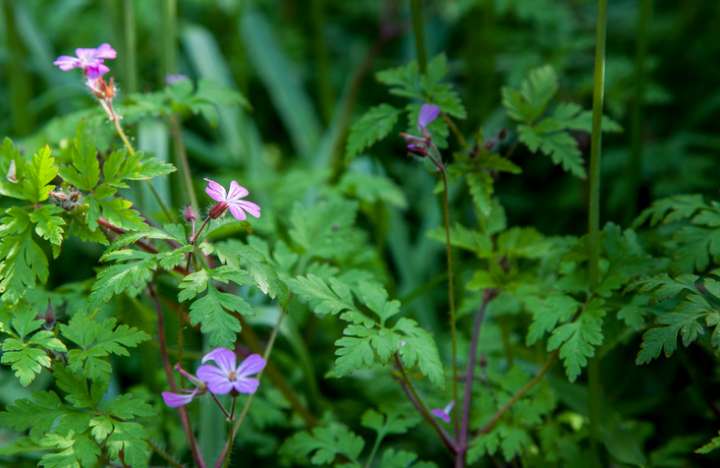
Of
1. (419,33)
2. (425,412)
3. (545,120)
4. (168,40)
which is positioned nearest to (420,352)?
(425,412)

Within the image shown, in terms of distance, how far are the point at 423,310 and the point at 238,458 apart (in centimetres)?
71

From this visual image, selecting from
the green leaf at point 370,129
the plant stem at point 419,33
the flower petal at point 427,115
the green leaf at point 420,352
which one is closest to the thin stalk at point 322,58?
the plant stem at point 419,33

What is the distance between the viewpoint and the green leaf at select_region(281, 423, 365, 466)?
143 centimetres

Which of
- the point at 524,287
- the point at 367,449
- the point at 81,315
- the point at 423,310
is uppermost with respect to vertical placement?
the point at 81,315

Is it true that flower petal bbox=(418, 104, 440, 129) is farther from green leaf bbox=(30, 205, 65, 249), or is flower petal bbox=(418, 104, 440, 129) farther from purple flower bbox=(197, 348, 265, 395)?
green leaf bbox=(30, 205, 65, 249)

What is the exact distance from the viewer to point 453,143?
8.53 feet

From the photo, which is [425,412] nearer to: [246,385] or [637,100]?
[246,385]

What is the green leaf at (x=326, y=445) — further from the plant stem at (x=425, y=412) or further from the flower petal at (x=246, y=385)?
the flower petal at (x=246, y=385)

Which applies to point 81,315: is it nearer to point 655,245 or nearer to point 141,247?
point 141,247

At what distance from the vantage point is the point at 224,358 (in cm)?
111

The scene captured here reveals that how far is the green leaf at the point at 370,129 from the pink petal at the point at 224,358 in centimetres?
48

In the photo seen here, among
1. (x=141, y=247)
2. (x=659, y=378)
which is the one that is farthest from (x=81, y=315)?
(x=659, y=378)

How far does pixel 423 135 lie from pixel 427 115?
0.05 m

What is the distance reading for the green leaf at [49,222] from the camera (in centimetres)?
113
